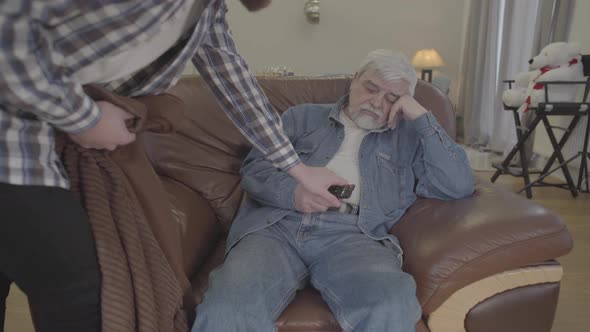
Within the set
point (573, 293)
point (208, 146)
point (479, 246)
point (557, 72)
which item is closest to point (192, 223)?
point (208, 146)

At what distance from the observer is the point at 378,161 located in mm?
1278

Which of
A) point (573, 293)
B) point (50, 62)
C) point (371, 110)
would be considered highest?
point (50, 62)

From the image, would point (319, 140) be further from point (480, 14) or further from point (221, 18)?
point (480, 14)

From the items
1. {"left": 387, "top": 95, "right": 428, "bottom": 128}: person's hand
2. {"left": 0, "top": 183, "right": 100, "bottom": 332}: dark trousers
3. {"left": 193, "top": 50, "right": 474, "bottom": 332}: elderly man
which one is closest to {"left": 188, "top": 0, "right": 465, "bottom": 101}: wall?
{"left": 193, "top": 50, "right": 474, "bottom": 332}: elderly man

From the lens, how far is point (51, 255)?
0.53m

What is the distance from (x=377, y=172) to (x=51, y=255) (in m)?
0.95

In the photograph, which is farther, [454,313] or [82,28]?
[454,313]

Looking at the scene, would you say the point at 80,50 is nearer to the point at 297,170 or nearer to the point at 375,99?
the point at 297,170

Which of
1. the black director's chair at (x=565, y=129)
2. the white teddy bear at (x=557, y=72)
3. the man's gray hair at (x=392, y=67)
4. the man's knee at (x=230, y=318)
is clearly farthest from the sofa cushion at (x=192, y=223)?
the white teddy bear at (x=557, y=72)

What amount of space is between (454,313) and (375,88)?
0.74 metres

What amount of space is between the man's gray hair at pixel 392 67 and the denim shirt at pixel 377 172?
0.50ft

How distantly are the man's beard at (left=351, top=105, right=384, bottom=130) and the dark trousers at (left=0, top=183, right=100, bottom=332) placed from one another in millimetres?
955

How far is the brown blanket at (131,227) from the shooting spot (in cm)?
61

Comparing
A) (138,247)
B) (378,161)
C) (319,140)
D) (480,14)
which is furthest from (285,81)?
(480,14)
